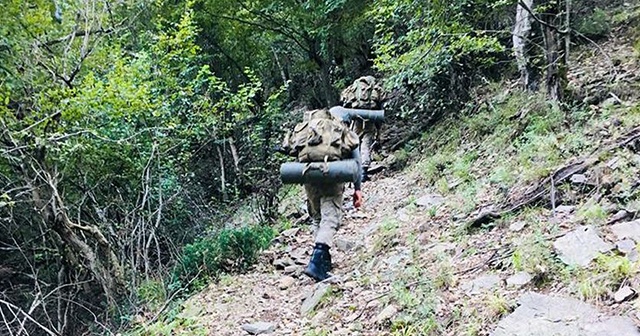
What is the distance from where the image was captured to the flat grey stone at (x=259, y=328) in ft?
14.8

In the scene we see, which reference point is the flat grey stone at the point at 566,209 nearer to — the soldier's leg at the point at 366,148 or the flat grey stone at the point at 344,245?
the flat grey stone at the point at 344,245

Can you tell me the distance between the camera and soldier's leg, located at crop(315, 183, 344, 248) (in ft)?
17.5

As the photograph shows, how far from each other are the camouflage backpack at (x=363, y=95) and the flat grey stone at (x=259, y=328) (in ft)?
20.2

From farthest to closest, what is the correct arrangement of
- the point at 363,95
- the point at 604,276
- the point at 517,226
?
the point at 363,95 < the point at 517,226 < the point at 604,276

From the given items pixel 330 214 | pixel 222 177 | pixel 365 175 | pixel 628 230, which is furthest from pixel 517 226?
pixel 222 177

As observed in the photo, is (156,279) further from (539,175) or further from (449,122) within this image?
(449,122)

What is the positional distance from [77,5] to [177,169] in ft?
10.8

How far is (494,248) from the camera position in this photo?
13.9 ft

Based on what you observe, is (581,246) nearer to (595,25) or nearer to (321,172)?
(321,172)

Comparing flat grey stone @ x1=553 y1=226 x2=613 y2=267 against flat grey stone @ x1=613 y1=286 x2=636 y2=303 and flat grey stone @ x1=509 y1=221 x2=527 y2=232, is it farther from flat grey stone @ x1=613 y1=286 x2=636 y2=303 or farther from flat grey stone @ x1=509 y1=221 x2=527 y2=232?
flat grey stone @ x1=509 y1=221 x2=527 y2=232

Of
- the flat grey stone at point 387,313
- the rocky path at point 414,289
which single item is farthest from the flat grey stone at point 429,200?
the flat grey stone at point 387,313

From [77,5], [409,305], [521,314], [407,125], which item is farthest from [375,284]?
[407,125]

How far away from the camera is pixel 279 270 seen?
611 cm

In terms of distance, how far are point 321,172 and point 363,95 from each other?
5.03 meters
